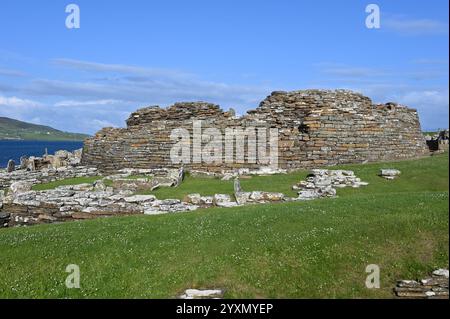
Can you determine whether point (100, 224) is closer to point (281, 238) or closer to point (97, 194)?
point (97, 194)

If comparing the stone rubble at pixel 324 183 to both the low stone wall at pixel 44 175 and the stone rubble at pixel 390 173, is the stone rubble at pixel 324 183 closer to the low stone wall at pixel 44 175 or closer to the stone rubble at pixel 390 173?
the stone rubble at pixel 390 173

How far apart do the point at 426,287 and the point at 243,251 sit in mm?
5287

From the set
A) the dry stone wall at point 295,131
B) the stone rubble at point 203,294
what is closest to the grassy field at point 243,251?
the stone rubble at point 203,294

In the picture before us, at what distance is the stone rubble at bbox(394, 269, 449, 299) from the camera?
36.0ft

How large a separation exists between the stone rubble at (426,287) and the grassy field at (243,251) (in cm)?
34

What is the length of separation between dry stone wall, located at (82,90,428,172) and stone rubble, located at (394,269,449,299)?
20.2m

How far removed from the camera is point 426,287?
11.2 m

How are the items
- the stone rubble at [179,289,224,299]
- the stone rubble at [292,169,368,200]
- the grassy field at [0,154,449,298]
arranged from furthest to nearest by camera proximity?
the stone rubble at [292,169,368,200] < the grassy field at [0,154,449,298] < the stone rubble at [179,289,224,299]

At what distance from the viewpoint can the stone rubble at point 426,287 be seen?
1096cm

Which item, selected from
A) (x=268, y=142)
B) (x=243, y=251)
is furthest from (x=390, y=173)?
(x=243, y=251)

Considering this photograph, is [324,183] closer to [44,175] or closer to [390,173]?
[390,173]

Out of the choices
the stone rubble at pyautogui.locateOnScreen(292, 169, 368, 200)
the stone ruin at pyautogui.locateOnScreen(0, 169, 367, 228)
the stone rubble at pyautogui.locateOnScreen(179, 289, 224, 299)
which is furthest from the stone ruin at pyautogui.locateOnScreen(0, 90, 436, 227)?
the stone rubble at pyautogui.locateOnScreen(179, 289, 224, 299)

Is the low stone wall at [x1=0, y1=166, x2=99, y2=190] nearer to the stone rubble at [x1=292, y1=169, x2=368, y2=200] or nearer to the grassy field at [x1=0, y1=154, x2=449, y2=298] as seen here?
the grassy field at [x1=0, y1=154, x2=449, y2=298]

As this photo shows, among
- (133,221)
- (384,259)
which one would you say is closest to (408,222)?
(384,259)
